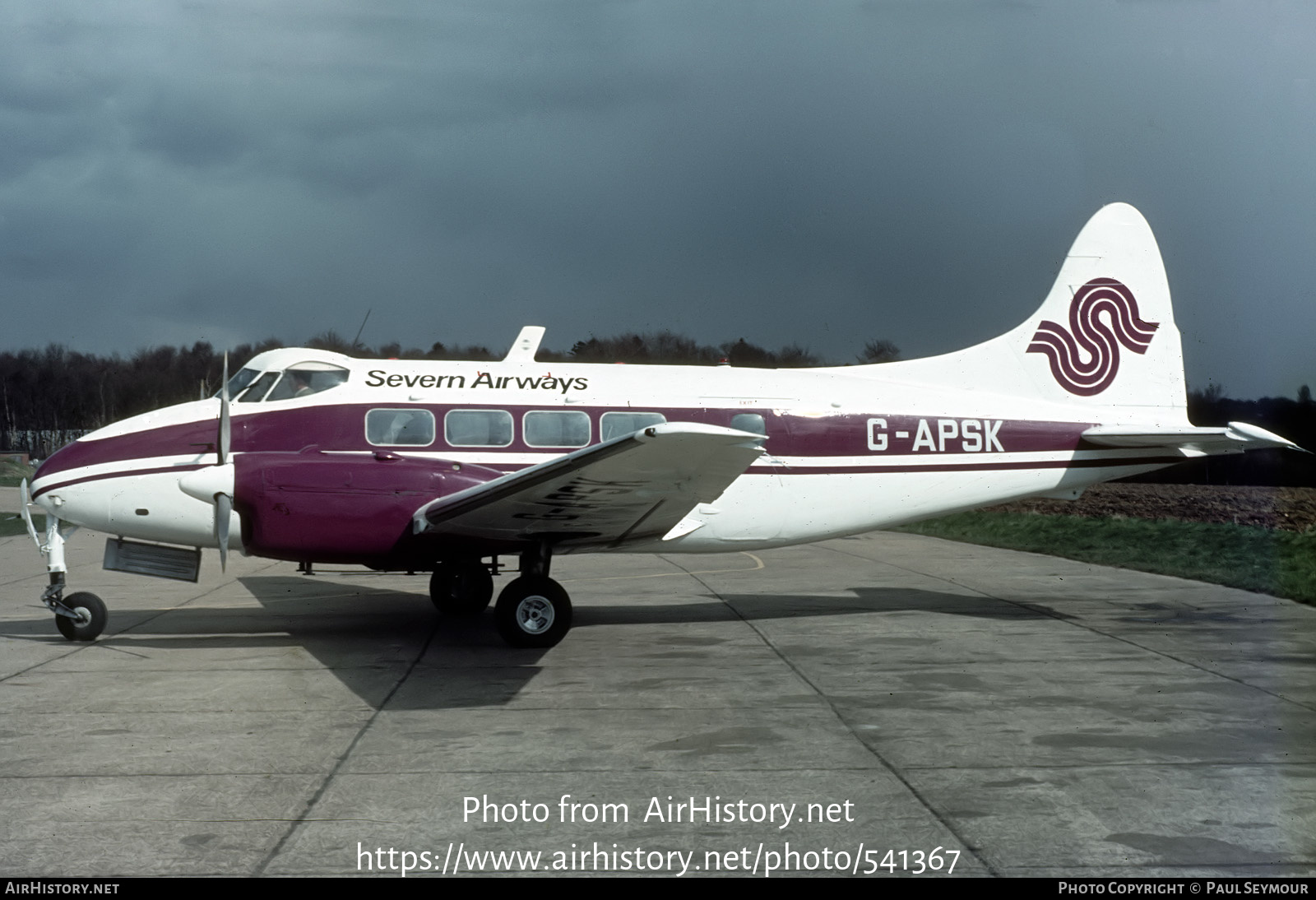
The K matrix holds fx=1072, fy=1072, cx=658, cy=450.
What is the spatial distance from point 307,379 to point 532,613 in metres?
3.66

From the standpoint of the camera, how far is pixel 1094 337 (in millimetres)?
14070

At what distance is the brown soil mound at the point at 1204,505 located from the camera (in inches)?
886

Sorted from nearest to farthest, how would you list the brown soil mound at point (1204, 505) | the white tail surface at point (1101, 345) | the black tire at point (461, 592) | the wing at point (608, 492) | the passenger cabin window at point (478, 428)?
the wing at point (608, 492)
the passenger cabin window at point (478, 428)
the black tire at point (461, 592)
the white tail surface at point (1101, 345)
the brown soil mound at point (1204, 505)

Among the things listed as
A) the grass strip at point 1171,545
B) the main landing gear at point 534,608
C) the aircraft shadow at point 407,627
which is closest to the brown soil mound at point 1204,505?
Answer: the grass strip at point 1171,545

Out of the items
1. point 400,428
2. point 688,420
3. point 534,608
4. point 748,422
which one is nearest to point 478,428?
point 400,428

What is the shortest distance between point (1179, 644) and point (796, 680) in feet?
14.5

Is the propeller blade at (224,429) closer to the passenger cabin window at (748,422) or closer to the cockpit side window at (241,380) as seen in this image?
the cockpit side window at (241,380)

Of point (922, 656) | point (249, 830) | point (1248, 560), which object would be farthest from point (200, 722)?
point (1248, 560)

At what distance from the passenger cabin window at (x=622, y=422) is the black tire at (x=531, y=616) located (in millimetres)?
2100

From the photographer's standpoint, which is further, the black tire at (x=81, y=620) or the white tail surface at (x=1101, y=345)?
the white tail surface at (x=1101, y=345)

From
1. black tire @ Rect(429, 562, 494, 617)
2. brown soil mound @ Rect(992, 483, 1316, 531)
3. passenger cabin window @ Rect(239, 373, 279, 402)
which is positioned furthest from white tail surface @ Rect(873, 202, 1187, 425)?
brown soil mound @ Rect(992, 483, 1316, 531)

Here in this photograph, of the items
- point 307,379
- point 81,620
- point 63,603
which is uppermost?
point 307,379

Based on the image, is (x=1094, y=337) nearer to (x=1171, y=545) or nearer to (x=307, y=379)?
(x=1171, y=545)

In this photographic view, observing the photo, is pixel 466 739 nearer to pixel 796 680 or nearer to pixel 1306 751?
pixel 796 680
